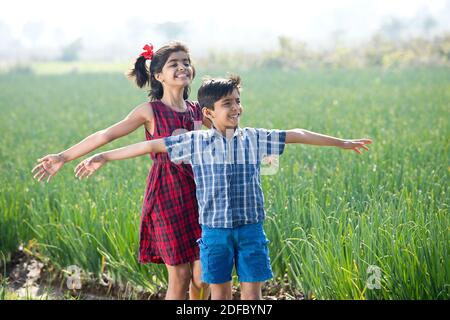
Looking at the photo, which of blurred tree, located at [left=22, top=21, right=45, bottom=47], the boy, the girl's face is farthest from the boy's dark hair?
blurred tree, located at [left=22, top=21, right=45, bottom=47]

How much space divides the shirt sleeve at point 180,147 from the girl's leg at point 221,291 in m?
0.54

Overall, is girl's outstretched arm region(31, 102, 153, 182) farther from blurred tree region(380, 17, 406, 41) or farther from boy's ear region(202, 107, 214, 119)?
blurred tree region(380, 17, 406, 41)

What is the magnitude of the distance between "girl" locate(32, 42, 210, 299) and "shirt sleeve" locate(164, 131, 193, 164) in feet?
0.94

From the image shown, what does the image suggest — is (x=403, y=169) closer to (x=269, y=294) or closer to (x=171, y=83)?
(x=269, y=294)

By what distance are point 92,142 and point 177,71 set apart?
1.75ft

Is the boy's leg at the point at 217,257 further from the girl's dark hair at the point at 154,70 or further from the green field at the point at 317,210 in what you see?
the girl's dark hair at the point at 154,70

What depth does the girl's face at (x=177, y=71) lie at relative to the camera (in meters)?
3.41

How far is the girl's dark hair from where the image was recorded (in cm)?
345

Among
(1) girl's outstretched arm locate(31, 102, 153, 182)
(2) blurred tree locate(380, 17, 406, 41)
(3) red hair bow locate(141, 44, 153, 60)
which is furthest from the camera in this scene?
(2) blurred tree locate(380, 17, 406, 41)

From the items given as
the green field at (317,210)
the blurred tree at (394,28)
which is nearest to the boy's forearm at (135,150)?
the green field at (317,210)

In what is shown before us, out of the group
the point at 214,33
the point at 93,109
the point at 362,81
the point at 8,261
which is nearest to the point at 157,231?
the point at 8,261

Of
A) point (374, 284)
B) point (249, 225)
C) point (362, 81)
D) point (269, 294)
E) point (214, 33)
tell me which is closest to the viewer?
point (249, 225)

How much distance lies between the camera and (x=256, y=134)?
3.01 meters

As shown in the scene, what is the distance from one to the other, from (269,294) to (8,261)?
6.81 feet
